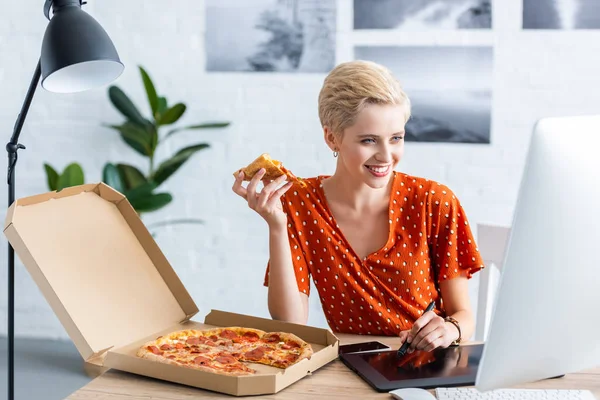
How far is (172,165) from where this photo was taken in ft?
10.1

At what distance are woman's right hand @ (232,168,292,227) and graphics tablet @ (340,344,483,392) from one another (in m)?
0.37

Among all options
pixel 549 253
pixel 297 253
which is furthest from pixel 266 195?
pixel 549 253

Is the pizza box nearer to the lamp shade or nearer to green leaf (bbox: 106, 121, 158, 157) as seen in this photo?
the lamp shade

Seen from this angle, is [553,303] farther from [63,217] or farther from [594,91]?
[594,91]

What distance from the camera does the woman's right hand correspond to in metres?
1.54

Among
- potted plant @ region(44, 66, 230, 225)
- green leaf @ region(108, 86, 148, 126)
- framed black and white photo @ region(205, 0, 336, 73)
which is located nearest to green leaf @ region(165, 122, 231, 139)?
potted plant @ region(44, 66, 230, 225)

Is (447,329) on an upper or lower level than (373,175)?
lower

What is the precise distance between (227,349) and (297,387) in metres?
0.19

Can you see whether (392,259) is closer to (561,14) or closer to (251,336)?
(251,336)

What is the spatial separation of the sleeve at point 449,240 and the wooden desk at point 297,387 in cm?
49

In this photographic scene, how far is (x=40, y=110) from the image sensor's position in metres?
3.37

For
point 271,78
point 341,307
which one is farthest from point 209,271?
point 341,307

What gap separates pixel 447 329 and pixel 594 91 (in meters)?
1.92

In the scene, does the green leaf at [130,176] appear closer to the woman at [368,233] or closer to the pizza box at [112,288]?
the woman at [368,233]
